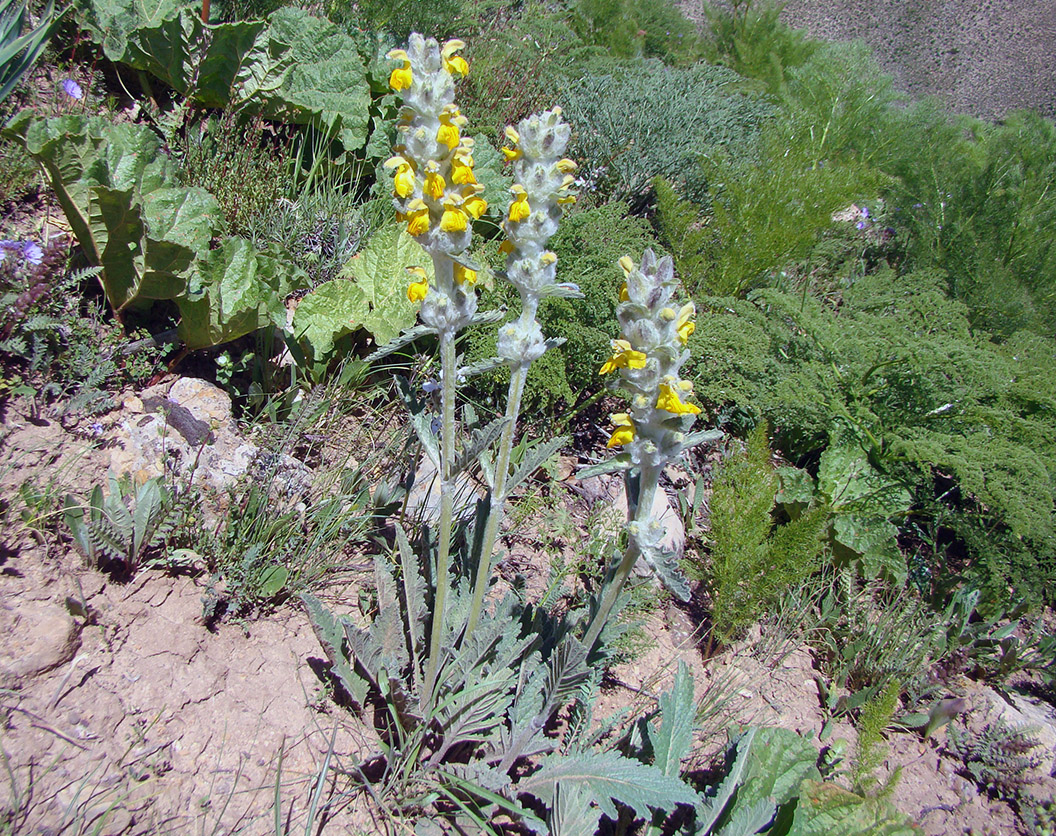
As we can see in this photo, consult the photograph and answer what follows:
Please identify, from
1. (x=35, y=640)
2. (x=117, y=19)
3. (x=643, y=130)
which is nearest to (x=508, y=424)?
(x=35, y=640)

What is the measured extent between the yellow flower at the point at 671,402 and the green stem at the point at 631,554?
0.19 meters

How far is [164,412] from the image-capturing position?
2492 mm

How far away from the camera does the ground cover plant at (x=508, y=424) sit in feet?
5.47

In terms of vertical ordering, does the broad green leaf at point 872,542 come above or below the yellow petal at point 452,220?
below

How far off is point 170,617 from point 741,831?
1.88 m

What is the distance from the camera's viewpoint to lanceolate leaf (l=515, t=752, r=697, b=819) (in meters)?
1.61

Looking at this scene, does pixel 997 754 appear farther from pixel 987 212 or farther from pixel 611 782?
pixel 987 212

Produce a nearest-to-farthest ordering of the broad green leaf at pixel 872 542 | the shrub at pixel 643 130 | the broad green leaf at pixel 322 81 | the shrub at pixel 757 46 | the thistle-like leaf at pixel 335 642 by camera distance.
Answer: the thistle-like leaf at pixel 335 642, the broad green leaf at pixel 872 542, the broad green leaf at pixel 322 81, the shrub at pixel 643 130, the shrub at pixel 757 46

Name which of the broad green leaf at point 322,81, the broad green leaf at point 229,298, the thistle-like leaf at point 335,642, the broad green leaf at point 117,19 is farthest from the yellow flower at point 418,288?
the broad green leaf at point 117,19

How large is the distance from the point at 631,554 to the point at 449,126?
3.81 ft

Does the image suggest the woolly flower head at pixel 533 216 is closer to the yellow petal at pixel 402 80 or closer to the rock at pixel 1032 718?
the yellow petal at pixel 402 80

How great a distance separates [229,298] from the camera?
2.54 m

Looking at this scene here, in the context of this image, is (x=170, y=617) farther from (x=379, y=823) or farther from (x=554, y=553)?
(x=554, y=553)

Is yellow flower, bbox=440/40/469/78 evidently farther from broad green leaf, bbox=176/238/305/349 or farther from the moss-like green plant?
the moss-like green plant
